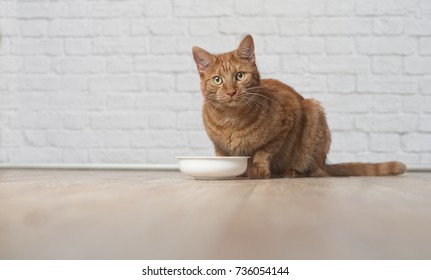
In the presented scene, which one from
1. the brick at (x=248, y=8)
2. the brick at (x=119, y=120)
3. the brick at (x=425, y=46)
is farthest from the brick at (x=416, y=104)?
the brick at (x=119, y=120)

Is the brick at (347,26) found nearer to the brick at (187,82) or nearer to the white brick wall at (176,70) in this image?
the white brick wall at (176,70)

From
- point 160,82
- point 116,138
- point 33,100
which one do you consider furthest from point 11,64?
point 160,82

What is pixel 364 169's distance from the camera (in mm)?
2092

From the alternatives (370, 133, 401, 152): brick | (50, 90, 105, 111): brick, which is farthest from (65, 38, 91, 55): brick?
(370, 133, 401, 152): brick

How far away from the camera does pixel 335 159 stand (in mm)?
2609

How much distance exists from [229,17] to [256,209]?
181 centimetres

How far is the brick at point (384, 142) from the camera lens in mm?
2574

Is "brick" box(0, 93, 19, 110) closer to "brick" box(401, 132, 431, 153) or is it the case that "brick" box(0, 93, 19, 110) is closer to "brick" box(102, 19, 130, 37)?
"brick" box(102, 19, 130, 37)

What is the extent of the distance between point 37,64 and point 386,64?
1843mm

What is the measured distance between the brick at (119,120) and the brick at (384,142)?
3.82 feet

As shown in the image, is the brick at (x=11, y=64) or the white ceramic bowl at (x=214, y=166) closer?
the white ceramic bowl at (x=214, y=166)

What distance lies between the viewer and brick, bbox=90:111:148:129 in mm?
2723

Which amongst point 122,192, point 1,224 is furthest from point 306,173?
point 1,224

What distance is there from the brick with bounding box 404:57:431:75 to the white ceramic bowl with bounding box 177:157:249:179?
1272 millimetres
